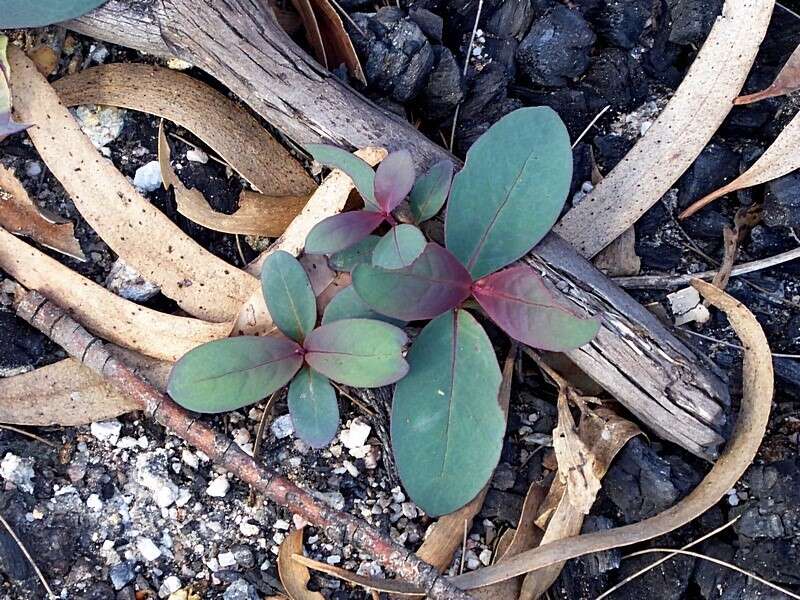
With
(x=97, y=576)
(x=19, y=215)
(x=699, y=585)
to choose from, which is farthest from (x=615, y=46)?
(x=97, y=576)

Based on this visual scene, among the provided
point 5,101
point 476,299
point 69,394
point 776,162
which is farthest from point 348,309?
A: point 776,162

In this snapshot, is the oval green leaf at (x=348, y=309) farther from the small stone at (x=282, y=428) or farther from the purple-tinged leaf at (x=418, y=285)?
the small stone at (x=282, y=428)

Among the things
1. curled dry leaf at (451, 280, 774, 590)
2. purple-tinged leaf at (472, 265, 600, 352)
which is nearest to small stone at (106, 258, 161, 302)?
purple-tinged leaf at (472, 265, 600, 352)

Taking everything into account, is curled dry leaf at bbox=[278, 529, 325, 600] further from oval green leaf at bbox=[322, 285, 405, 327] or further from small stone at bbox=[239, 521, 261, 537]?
oval green leaf at bbox=[322, 285, 405, 327]

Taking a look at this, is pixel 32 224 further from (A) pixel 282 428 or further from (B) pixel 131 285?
(A) pixel 282 428

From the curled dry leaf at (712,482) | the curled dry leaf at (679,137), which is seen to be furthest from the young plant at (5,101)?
the curled dry leaf at (712,482)
